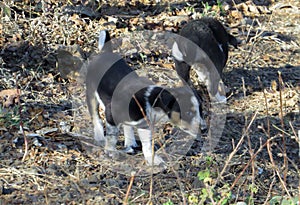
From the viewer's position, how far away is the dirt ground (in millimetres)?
5344

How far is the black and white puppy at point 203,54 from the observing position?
7035 millimetres

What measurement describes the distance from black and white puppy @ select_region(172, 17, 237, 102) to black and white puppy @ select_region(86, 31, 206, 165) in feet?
3.41

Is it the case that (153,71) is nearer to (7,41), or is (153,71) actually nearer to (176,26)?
(176,26)

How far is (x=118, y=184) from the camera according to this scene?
5.54 meters

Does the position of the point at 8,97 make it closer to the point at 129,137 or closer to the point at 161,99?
the point at 129,137

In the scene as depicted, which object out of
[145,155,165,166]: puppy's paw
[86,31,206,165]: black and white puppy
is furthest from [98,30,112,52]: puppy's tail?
[145,155,165,166]: puppy's paw

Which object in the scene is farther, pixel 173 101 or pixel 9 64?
pixel 9 64

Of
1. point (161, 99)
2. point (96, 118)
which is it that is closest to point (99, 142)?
point (96, 118)

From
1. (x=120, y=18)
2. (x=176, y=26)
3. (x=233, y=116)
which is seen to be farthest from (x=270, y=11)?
(x=233, y=116)

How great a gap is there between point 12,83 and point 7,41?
0.97 meters

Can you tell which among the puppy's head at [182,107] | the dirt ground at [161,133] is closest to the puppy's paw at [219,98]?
the dirt ground at [161,133]

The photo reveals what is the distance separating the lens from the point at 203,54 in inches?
278

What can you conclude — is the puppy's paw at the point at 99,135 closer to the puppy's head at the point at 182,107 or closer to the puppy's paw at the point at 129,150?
the puppy's paw at the point at 129,150

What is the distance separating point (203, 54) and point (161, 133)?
115 centimetres
